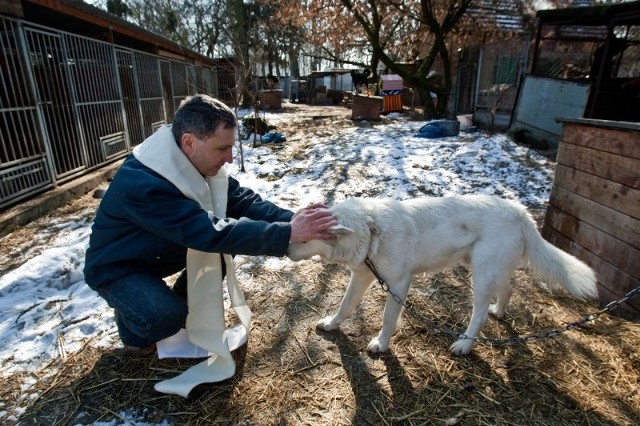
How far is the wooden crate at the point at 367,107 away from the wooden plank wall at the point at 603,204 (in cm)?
1386

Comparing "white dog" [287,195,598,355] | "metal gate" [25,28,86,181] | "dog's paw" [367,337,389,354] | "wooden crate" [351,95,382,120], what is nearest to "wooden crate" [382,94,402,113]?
"wooden crate" [351,95,382,120]

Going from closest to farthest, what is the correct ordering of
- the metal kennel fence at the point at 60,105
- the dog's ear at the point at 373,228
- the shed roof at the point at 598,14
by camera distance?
the dog's ear at the point at 373,228 → the metal kennel fence at the point at 60,105 → the shed roof at the point at 598,14

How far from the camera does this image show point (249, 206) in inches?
122

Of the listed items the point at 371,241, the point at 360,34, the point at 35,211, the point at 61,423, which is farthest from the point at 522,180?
the point at 360,34

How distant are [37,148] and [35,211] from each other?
1.29m

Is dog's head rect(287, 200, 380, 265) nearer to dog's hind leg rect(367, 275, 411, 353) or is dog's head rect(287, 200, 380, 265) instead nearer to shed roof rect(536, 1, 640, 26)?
dog's hind leg rect(367, 275, 411, 353)

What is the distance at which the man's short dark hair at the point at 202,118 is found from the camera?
2350 mm

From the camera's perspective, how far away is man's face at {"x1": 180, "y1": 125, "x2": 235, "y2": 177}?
2402 millimetres

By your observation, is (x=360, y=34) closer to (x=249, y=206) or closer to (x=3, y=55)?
(x=3, y=55)

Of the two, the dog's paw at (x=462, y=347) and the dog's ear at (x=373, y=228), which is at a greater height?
the dog's ear at (x=373, y=228)

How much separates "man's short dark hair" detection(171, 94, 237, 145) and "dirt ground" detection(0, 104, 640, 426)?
1715mm

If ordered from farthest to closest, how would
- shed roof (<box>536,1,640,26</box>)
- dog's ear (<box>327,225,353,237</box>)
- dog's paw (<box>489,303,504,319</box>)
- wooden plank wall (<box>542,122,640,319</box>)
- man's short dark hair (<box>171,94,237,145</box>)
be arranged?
shed roof (<box>536,1,640,26</box>), dog's paw (<box>489,303,504,319</box>), wooden plank wall (<box>542,122,640,319</box>), dog's ear (<box>327,225,353,237</box>), man's short dark hair (<box>171,94,237,145</box>)

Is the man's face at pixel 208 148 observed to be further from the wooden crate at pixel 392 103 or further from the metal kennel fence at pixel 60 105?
the wooden crate at pixel 392 103

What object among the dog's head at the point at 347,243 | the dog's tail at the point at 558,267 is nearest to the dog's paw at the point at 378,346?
the dog's head at the point at 347,243
